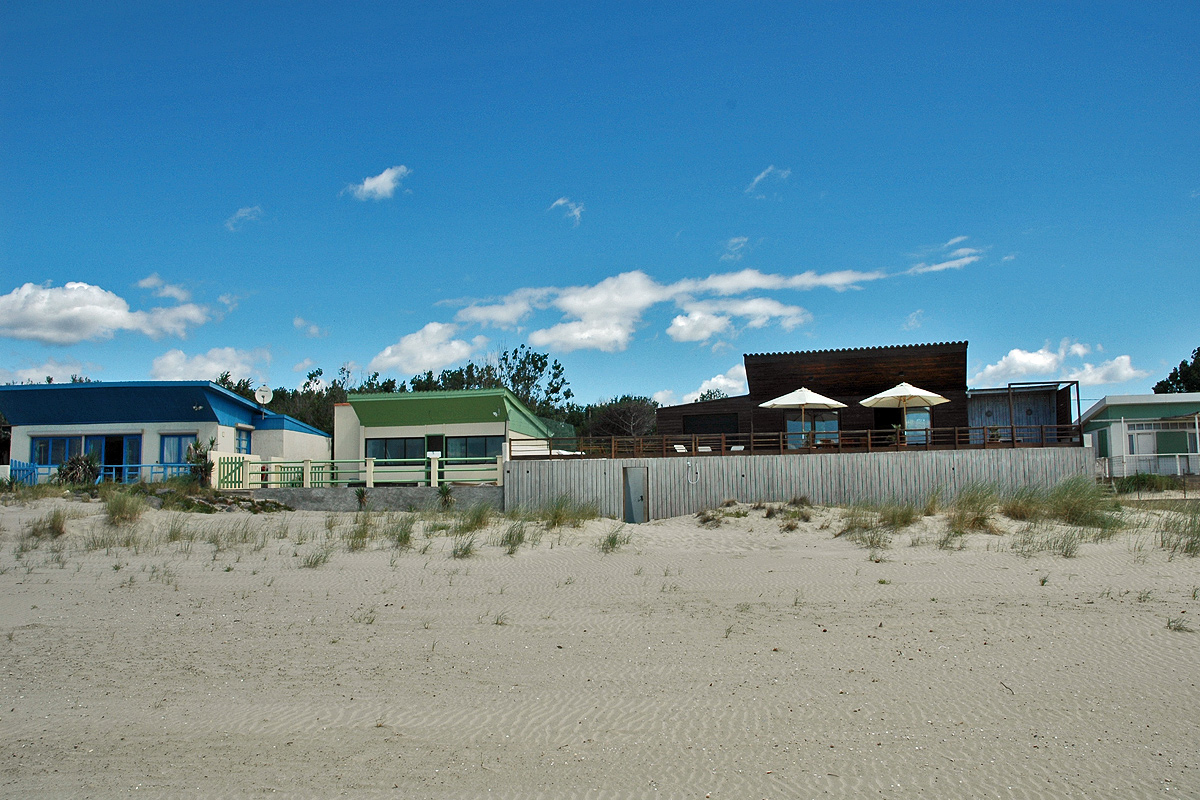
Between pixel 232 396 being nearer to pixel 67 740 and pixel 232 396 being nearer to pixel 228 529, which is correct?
pixel 228 529

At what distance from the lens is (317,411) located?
45156 millimetres

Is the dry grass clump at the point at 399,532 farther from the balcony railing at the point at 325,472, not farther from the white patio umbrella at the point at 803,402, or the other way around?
the white patio umbrella at the point at 803,402

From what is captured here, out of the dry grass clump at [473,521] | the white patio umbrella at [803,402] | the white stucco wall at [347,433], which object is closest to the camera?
the dry grass clump at [473,521]

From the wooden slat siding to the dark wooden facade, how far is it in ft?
14.9

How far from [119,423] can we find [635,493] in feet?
57.8

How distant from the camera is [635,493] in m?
19.3

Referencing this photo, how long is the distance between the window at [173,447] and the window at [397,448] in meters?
5.64

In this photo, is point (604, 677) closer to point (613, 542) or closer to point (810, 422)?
point (613, 542)

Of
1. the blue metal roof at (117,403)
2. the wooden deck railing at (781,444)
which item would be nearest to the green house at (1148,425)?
the wooden deck railing at (781,444)

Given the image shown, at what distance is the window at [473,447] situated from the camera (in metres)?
25.6

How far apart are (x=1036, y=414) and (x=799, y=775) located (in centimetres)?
2711

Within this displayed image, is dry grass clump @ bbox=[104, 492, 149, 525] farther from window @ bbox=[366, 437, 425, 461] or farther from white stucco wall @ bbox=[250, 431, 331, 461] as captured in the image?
window @ bbox=[366, 437, 425, 461]

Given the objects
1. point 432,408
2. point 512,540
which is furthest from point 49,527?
point 432,408

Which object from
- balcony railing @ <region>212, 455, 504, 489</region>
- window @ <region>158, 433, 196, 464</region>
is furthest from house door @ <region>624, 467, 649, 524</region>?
window @ <region>158, 433, 196, 464</region>
